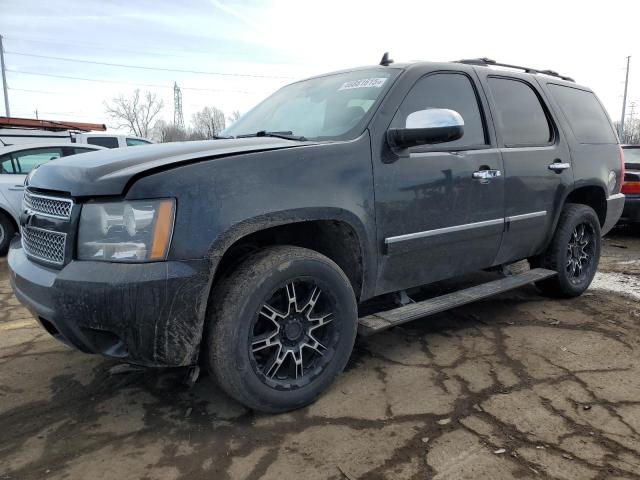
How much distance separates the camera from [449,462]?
2.15 m

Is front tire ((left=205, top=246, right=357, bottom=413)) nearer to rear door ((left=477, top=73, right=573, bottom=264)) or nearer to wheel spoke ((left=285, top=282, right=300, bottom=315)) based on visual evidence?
wheel spoke ((left=285, top=282, right=300, bottom=315))

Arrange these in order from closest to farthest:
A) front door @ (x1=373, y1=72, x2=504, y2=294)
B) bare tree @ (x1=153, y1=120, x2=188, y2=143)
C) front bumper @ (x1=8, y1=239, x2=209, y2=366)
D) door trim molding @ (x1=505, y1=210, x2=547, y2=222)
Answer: front bumper @ (x1=8, y1=239, x2=209, y2=366), front door @ (x1=373, y1=72, x2=504, y2=294), door trim molding @ (x1=505, y1=210, x2=547, y2=222), bare tree @ (x1=153, y1=120, x2=188, y2=143)

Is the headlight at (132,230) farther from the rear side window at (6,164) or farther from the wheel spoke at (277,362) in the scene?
the rear side window at (6,164)

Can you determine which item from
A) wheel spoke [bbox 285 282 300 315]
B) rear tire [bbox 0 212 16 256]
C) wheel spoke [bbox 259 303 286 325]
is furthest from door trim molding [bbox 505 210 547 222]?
rear tire [bbox 0 212 16 256]

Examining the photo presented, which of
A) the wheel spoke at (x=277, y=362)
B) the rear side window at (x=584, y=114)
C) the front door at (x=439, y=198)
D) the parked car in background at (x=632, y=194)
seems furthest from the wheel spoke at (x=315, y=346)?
the parked car in background at (x=632, y=194)

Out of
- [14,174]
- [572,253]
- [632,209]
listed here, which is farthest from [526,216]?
[14,174]

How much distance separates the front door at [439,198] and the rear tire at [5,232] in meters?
6.20

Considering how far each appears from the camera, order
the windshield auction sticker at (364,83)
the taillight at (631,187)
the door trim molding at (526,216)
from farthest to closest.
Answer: the taillight at (631,187)
the door trim molding at (526,216)
the windshield auction sticker at (364,83)

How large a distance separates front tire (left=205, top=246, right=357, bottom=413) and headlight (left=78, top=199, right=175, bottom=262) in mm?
402

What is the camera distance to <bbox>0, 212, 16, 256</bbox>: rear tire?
22.9 ft

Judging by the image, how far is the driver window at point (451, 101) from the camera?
313cm

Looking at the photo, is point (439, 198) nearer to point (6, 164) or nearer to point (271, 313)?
point (271, 313)

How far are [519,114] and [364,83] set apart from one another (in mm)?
1435

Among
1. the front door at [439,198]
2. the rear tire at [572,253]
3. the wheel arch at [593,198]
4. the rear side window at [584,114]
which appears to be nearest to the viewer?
the front door at [439,198]
